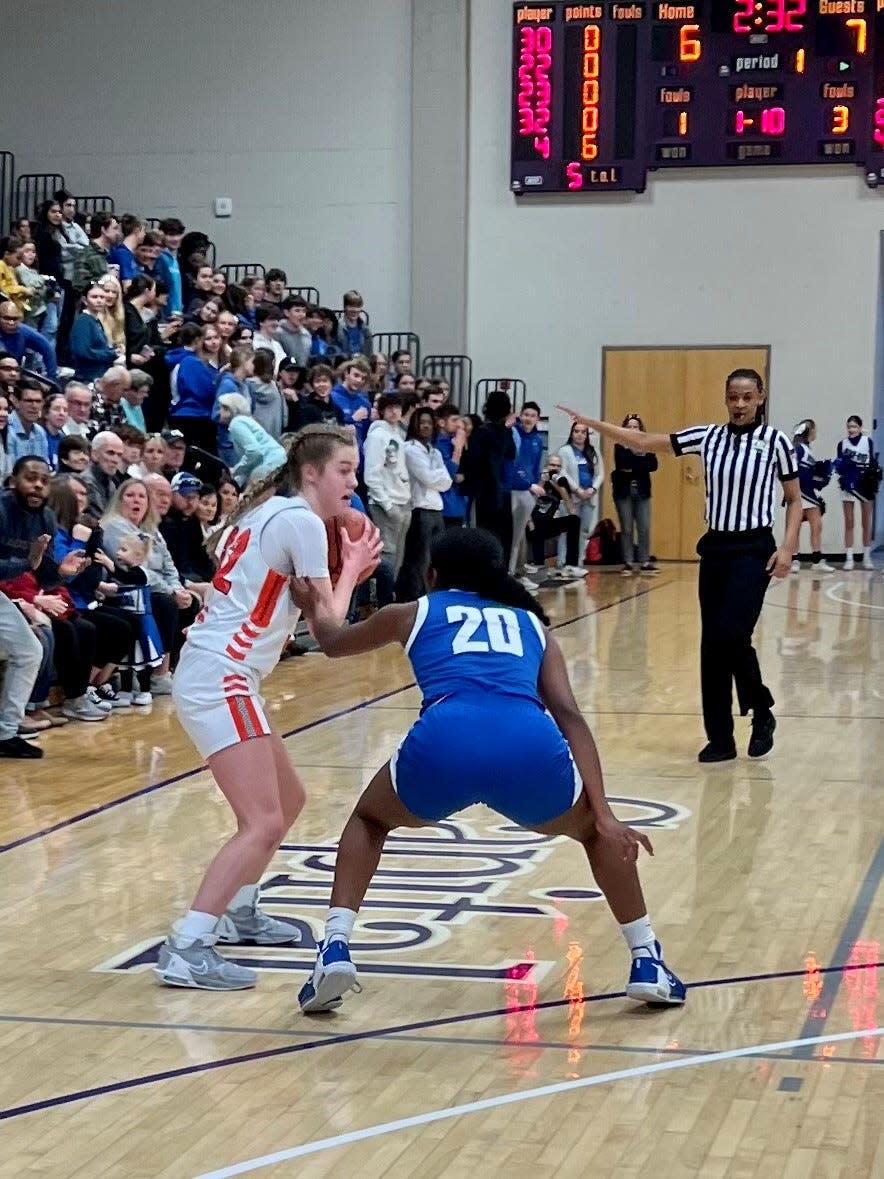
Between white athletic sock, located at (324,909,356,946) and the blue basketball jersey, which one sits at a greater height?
the blue basketball jersey

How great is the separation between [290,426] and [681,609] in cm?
384

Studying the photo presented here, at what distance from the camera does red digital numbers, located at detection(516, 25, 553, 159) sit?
20750 millimetres

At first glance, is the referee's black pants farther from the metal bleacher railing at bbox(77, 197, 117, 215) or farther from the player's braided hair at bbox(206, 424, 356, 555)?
the metal bleacher railing at bbox(77, 197, 117, 215)

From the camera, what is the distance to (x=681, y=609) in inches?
644

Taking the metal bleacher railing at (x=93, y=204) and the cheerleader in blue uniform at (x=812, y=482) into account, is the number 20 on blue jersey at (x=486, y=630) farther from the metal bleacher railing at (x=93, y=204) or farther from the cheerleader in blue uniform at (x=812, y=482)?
the metal bleacher railing at (x=93, y=204)

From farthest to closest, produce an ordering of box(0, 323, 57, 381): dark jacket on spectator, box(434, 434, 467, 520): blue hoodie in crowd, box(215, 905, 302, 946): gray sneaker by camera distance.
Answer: box(434, 434, 467, 520): blue hoodie in crowd
box(0, 323, 57, 381): dark jacket on spectator
box(215, 905, 302, 946): gray sneaker

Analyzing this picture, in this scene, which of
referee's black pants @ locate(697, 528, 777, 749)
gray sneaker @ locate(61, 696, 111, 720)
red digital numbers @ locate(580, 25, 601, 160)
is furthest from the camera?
red digital numbers @ locate(580, 25, 601, 160)

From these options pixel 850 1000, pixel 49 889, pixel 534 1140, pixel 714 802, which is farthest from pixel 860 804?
pixel 534 1140

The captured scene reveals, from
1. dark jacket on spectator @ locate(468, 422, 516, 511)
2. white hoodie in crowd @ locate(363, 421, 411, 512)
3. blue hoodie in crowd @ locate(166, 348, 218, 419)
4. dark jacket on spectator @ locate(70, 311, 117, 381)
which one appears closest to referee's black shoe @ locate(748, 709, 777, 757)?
white hoodie in crowd @ locate(363, 421, 411, 512)

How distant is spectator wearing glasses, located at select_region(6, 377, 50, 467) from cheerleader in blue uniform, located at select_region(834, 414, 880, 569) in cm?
1180

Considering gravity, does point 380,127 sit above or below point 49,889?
above

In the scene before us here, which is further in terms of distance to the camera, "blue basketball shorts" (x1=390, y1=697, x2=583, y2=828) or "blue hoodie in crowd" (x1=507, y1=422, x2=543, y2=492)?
"blue hoodie in crowd" (x1=507, y1=422, x2=543, y2=492)

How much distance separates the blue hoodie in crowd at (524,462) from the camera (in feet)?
58.2

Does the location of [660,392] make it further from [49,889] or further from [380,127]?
[49,889]
